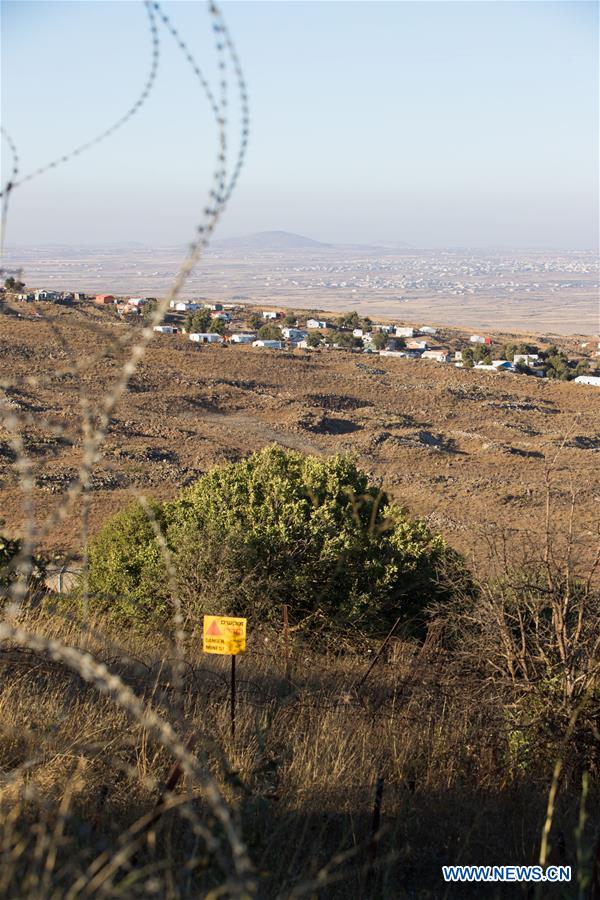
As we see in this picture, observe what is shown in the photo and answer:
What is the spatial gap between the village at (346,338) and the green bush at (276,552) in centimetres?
4102

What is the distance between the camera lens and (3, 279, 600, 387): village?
6053cm

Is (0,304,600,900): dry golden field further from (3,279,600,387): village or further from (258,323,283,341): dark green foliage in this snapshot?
(258,323,283,341): dark green foliage

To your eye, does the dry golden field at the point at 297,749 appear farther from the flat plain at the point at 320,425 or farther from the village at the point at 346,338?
the village at the point at 346,338

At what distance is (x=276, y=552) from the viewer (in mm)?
10609

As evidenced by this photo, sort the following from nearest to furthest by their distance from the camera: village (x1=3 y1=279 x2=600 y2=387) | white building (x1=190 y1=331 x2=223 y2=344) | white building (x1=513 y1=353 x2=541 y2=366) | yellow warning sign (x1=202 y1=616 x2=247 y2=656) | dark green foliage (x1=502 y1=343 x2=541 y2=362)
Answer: yellow warning sign (x1=202 y1=616 x2=247 y2=656), white building (x1=190 y1=331 x2=223 y2=344), village (x1=3 y1=279 x2=600 y2=387), white building (x1=513 y1=353 x2=541 y2=366), dark green foliage (x1=502 y1=343 x2=541 y2=362)

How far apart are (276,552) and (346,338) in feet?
199

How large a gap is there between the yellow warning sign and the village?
48.6m

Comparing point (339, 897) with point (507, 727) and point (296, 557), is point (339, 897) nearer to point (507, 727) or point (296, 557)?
point (507, 727)

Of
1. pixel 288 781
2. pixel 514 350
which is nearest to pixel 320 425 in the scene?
pixel 288 781

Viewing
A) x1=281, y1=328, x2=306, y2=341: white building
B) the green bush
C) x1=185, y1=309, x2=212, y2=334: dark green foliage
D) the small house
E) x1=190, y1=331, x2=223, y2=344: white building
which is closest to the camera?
the green bush

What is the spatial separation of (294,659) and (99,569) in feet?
16.2

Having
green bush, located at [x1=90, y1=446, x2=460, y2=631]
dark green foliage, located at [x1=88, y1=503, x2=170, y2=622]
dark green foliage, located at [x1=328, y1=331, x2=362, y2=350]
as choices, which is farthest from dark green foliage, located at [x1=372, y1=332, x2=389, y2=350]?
dark green foliage, located at [x1=88, y1=503, x2=170, y2=622]

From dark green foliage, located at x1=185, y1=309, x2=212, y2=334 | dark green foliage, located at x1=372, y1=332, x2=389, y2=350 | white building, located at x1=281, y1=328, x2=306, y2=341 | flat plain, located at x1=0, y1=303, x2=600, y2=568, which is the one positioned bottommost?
flat plain, located at x1=0, y1=303, x2=600, y2=568

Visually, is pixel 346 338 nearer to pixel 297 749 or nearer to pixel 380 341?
pixel 380 341
